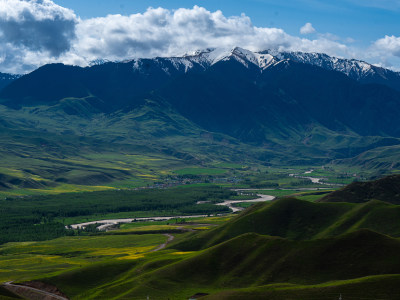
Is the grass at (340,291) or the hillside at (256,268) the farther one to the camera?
the hillside at (256,268)

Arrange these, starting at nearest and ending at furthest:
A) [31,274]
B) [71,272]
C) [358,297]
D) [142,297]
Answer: [358,297] < [142,297] < [71,272] < [31,274]

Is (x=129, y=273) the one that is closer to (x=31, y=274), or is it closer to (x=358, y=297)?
(x=31, y=274)

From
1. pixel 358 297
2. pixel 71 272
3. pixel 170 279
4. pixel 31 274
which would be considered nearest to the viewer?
pixel 358 297

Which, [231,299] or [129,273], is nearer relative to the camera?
[231,299]

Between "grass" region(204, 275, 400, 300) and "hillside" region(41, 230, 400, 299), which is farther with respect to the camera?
"hillside" region(41, 230, 400, 299)

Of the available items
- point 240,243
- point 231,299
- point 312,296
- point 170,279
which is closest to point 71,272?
point 170,279

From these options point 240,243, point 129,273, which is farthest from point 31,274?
point 240,243

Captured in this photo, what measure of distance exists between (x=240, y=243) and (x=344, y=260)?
33.4 metres

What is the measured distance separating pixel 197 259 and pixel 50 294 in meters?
44.1

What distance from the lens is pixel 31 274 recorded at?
7500 inches

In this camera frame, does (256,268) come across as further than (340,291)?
Yes

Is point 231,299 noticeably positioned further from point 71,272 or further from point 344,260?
point 71,272

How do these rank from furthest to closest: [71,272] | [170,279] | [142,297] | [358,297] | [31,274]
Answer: [31,274]
[71,272]
[170,279]
[142,297]
[358,297]

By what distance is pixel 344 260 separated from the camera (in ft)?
525
